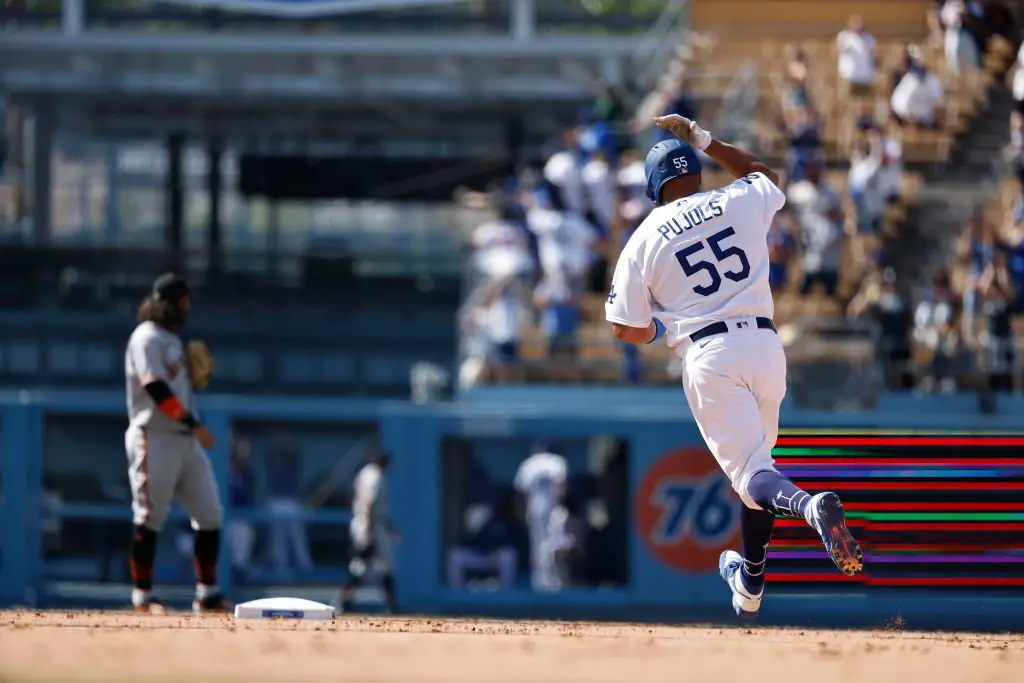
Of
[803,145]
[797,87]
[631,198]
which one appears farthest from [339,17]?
[803,145]

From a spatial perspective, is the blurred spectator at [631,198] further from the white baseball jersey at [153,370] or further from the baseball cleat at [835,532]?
the baseball cleat at [835,532]

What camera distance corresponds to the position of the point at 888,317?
15.8 m

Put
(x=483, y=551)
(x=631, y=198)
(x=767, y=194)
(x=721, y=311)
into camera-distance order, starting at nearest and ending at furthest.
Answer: (x=721, y=311) → (x=767, y=194) → (x=483, y=551) → (x=631, y=198)

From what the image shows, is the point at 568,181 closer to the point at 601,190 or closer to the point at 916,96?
the point at 601,190

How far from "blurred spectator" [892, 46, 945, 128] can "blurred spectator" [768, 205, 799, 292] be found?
2359 mm

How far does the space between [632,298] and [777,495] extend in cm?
102

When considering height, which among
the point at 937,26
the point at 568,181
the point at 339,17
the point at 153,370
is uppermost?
the point at 339,17

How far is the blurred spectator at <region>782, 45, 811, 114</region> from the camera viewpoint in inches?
704

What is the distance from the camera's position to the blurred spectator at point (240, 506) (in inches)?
526

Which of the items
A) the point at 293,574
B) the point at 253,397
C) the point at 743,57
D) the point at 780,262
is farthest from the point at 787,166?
the point at 253,397

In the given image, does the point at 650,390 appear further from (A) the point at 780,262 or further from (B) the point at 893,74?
(B) the point at 893,74

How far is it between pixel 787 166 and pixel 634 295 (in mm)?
10602

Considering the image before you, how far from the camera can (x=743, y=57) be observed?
20.4 meters

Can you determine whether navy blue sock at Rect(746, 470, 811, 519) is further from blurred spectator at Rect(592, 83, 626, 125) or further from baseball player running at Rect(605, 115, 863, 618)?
blurred spectator at Rect(592, 83, 626, 125)
